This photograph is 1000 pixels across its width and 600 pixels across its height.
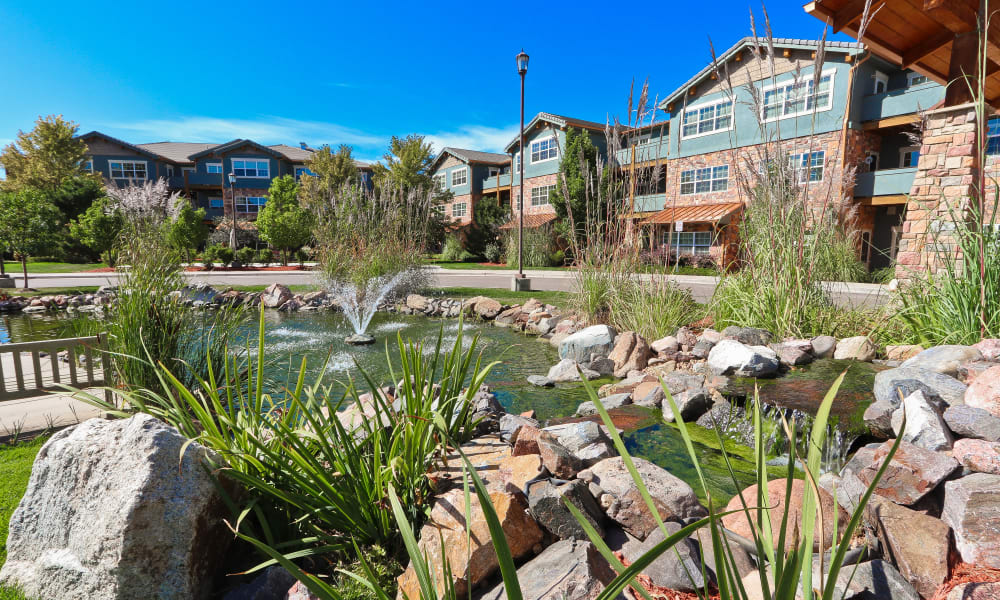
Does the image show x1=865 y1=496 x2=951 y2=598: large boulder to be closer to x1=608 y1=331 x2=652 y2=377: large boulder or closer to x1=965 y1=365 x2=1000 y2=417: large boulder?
x1=965 y1=365 x2=1000 y2=417: large boulder

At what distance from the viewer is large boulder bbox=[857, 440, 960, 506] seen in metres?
1.99

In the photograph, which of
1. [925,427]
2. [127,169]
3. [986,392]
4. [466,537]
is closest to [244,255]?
[127,169]

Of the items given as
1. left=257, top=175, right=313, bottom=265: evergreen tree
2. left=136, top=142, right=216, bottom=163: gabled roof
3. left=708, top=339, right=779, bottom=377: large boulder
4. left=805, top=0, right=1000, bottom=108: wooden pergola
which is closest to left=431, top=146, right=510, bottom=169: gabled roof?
left=257, top=175, right=313, bottom=265: evergreen tree

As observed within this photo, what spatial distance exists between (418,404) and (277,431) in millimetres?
570

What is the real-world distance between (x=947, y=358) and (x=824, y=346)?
52.9 inches

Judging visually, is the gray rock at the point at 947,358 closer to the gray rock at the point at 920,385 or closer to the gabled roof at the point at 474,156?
the gray rock at the point at 920,385

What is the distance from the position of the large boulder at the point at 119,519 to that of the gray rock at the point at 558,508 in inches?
48.6

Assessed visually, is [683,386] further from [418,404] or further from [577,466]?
[418,404]

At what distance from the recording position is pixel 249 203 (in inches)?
1422

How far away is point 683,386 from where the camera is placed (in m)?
4.48

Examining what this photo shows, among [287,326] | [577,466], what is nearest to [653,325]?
[577,466]

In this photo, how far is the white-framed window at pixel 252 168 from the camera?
35.8 m

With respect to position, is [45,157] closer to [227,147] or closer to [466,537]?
[227,147]

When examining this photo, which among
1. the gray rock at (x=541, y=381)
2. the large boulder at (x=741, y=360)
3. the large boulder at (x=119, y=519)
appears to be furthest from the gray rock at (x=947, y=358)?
the large boulder at (x=119, y=519)
